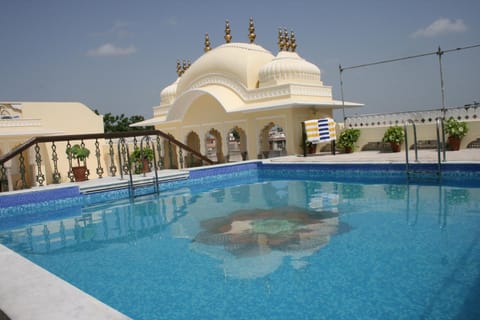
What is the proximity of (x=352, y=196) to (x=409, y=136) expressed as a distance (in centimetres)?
715

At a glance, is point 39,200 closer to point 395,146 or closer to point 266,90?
point 266,90

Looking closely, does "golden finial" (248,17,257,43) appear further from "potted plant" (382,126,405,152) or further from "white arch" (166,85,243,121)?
"potted plant" (382,126,405,152)

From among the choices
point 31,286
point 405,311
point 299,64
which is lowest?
point 405,311

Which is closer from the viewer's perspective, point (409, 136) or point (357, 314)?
point (357, 314)

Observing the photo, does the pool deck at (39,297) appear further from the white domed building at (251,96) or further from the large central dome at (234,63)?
the large central dome at (234,63)

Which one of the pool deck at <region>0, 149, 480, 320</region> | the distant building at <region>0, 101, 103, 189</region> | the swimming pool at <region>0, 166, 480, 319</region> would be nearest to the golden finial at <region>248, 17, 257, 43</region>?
the distant building at <region>0, 101, 103, 189</region>

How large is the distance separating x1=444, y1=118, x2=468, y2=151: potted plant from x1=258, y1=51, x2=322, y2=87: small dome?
5.67 metres

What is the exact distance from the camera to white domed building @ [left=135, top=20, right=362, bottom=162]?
15995mm

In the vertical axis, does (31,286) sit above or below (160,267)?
above

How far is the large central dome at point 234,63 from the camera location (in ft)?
57.6

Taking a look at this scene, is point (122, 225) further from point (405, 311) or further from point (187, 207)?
point (405, 311)

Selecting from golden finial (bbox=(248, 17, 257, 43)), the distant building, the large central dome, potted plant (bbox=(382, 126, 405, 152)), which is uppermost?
golden finial (bbox=(248, 17, 257, 43))

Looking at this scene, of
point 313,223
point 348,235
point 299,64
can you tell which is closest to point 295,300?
point 348,235

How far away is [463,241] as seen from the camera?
5.09 metres
